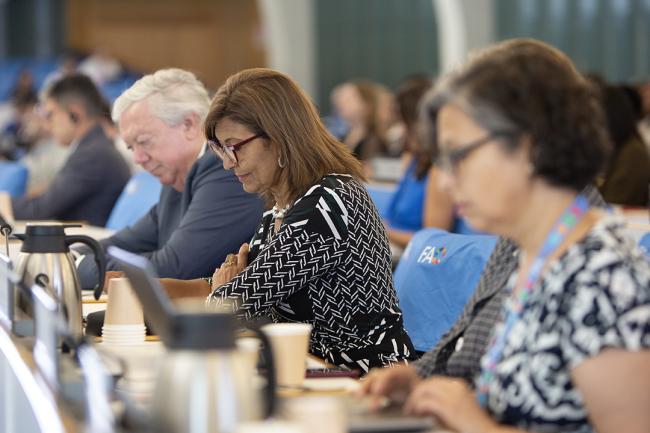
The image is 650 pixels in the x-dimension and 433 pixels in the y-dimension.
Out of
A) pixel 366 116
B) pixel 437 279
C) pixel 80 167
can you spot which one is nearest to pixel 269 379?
pixel 437 279

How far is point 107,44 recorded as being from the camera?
1619 centimetres

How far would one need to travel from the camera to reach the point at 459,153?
1.55 m

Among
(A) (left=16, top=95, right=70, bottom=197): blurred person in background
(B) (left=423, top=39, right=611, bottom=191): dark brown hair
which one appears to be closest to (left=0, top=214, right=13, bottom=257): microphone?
(B) (left=423, top=39, right=611, bottom=191): dark brown hair

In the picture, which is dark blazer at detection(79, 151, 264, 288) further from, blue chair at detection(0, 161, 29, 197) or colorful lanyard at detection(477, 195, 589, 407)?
blue chair at detection(0, 161, 29, 197)

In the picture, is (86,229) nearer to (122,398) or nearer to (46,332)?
(46,332)

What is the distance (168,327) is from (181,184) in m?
2.15

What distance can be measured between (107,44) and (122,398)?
15.1 m

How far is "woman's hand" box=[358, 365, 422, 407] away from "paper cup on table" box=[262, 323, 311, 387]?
109mm

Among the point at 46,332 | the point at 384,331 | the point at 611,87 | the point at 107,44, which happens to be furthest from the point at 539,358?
the point at 107,44

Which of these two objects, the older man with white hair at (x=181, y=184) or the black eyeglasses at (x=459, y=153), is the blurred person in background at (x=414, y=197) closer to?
the older man with white hair at (x=181, y=184)

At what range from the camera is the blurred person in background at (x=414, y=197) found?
16.6 feet

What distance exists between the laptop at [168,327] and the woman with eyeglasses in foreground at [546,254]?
2.1 inches

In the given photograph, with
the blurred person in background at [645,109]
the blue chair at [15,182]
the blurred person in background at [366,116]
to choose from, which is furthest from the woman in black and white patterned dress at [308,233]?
the blurred person in background at [366,116]

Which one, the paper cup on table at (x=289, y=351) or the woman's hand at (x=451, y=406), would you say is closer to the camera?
the woman's hand at (x=451, y=406)
